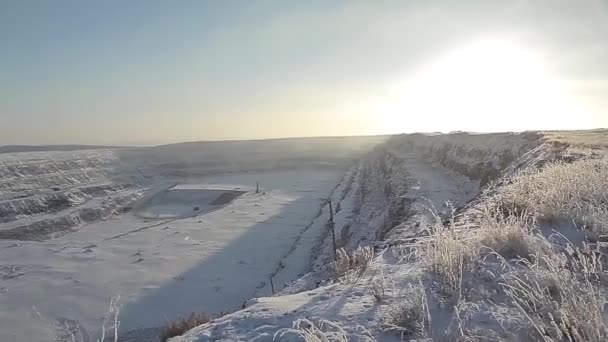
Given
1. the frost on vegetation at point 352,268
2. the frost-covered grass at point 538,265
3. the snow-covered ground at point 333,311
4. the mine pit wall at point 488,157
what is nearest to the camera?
the frost-covered grass at point 538,265

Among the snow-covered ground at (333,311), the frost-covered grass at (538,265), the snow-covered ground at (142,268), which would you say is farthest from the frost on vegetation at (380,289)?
the snow-covered ground at (142,268)

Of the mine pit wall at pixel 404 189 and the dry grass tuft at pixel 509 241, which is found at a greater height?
the dry grass tuft at pixel 509 241

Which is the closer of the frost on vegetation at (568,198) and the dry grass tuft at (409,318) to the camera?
the dry grass tuft at (409,318)

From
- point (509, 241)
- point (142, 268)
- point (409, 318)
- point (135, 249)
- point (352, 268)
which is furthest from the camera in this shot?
point (135, 249)

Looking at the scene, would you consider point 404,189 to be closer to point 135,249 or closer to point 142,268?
point 142,268

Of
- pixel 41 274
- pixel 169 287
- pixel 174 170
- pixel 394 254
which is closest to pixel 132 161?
pixel 174 170

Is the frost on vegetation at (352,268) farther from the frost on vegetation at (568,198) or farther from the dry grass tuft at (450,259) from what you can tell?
the frost on vegetation at (568,198)

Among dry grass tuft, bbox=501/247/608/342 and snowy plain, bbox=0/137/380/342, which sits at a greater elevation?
dry grass tuft, bbox=501/247/608/342

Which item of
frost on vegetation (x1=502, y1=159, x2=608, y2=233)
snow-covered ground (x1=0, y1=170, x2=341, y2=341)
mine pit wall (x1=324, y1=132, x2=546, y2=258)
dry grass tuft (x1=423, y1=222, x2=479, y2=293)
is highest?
frost on vegetation (x1=502, y1=159, x2=608, y2=233)

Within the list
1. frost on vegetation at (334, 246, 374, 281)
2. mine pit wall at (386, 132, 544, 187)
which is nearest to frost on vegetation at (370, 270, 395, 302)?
frost on vegetation at (334, 246, 374, 281)

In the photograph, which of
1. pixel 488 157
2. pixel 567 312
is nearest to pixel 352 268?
pixel 567 312

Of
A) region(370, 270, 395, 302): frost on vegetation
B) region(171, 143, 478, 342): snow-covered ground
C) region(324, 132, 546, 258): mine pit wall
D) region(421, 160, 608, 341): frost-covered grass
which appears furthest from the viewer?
region(324, 132, 546, 258): mine pit wall

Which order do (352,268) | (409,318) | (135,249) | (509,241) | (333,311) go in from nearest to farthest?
(409,318) < (333,311) < (509,241) < (352,268) < (135,249)

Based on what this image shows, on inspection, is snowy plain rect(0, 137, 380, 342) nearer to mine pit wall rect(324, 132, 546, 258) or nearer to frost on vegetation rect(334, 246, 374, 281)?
mine pit wall rect(324, 132, 546, 258)
